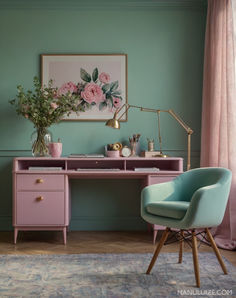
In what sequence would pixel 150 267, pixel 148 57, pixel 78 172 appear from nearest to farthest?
pixel 150 267 → pixel 78 172 → pixel 148 57

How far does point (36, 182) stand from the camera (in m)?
3.36

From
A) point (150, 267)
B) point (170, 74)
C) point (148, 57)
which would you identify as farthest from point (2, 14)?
point (150, 267)

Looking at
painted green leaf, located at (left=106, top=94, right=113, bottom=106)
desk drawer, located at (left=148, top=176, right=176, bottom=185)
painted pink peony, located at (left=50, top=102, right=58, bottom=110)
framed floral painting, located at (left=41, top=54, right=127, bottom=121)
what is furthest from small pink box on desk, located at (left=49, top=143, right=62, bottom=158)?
desk drawer, located at (left=148, top=176, right=176, bottom=185)

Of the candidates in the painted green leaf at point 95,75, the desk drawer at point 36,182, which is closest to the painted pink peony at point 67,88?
the painted green leaf at point 95,75

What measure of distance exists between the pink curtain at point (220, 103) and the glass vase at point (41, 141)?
1546mm

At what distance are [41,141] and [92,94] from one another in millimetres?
755

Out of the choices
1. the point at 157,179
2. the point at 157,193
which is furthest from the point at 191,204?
the point at 157,179

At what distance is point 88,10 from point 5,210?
231 cm

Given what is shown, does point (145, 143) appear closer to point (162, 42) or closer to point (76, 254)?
point (162, 42)

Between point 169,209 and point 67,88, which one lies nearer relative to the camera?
point 169,209

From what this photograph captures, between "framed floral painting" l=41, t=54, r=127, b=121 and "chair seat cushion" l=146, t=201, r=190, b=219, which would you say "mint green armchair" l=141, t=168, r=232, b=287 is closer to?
"chair seat cushion" l=146, t=201, r=190, b=219

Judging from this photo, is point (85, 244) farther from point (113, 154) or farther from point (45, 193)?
point (113, 154)

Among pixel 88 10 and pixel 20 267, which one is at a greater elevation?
pixel 88 10

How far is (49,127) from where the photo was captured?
3922 mm
